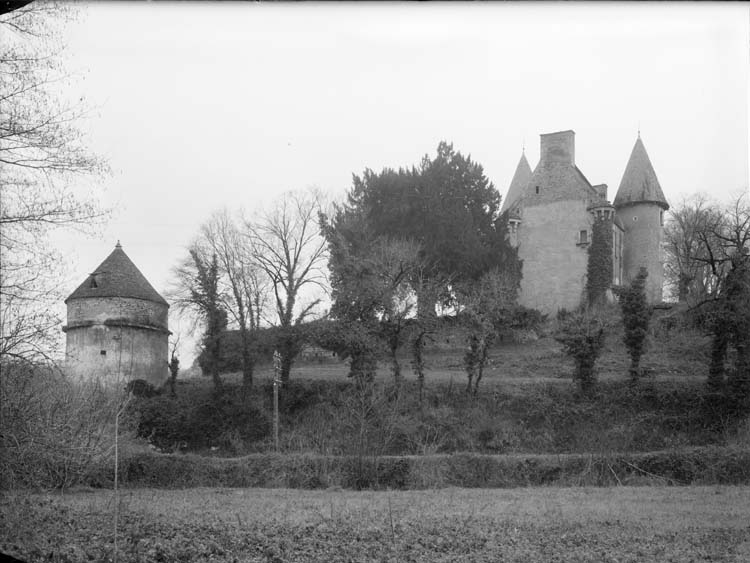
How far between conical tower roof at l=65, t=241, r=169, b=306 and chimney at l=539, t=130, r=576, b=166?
1864 centimetres

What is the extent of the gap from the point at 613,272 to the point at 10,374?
99.2 feet

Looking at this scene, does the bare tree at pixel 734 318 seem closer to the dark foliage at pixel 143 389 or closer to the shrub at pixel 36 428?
the dark foliage at pixel 143 389

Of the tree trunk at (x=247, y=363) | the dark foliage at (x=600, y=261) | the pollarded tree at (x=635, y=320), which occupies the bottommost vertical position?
the tree trunk at (x=247, y=363)

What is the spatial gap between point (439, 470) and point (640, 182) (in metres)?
21.5

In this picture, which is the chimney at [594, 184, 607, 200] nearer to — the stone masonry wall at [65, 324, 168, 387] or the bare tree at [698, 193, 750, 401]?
the bare tree at [698, 193, 750, 401]

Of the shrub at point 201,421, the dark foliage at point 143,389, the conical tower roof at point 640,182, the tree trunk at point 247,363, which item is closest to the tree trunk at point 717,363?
the conical tower roof at point 640,182

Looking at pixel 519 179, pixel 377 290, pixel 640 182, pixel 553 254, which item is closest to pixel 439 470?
pixel 377 290

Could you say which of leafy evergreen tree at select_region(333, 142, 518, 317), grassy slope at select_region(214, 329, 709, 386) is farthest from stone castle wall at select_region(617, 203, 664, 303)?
leafy evergreen tree at select_region(333, 142, 518, 317)

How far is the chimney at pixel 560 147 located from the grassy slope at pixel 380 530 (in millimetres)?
22200

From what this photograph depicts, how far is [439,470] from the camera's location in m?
20.3

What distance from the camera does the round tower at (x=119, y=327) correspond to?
20516 millimetres

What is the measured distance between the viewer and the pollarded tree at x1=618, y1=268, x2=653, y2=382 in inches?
1070

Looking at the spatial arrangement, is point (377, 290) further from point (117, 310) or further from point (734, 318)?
point (734, 318)

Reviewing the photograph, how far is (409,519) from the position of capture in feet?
39.3
